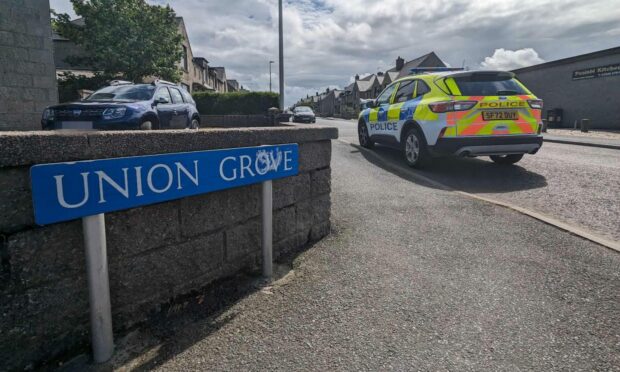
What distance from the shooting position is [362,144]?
934cm

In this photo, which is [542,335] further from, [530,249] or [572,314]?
[530,249]

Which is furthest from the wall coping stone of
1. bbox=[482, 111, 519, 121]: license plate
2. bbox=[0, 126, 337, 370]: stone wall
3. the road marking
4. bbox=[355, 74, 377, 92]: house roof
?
bbox=[355, 74, 377, 92]: house roof

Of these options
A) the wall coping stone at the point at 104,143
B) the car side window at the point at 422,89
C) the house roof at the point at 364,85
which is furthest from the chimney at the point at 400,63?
the wall coping stone at the point at 104,143

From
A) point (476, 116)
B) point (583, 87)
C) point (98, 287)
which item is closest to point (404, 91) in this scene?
point (476, 116)

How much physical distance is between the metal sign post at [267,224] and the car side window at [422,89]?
15.3 ft

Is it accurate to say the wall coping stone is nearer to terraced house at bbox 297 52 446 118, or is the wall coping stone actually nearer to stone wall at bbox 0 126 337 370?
stone wall at bbox 0 126 337 370

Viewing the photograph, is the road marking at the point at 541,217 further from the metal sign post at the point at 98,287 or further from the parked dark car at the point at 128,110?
the parked dark car at the point at 128,110

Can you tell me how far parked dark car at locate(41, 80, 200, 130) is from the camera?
19.7 feet

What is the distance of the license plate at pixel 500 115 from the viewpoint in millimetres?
5770

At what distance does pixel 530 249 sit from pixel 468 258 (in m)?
0.66

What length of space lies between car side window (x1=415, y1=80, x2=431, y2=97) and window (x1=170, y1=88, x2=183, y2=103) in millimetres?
5559

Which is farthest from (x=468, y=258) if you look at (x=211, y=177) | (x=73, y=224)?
(x=73, y=224)

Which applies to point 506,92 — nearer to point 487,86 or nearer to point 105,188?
point 487,86

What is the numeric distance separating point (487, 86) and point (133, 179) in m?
5.89
